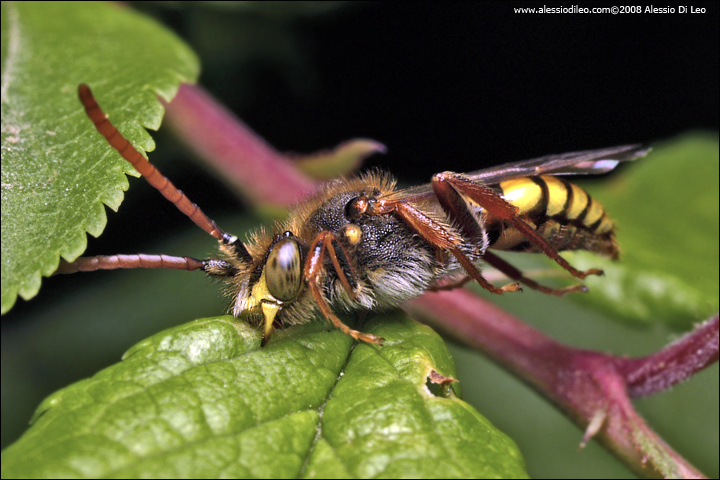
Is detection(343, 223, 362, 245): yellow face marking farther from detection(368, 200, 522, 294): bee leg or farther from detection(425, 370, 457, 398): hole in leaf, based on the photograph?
detection(425, 370, 457, 398): hole in leaf

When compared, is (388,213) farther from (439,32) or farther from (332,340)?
(439,32)

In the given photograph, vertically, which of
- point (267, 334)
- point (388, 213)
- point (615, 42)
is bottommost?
point (267, 334)

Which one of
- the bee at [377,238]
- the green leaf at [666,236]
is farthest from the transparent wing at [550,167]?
the green leaf at [666,236]

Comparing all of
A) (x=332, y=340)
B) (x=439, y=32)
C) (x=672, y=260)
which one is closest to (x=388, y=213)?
(x=332, y=340)

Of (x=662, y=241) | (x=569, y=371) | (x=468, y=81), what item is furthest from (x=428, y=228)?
(x=468, y=81)

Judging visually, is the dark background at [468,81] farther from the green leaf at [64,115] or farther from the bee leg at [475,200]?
the bee leg at [475,200]

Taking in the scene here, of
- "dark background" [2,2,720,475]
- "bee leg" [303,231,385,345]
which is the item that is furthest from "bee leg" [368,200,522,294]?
"dark background" [2,2,720,475]
